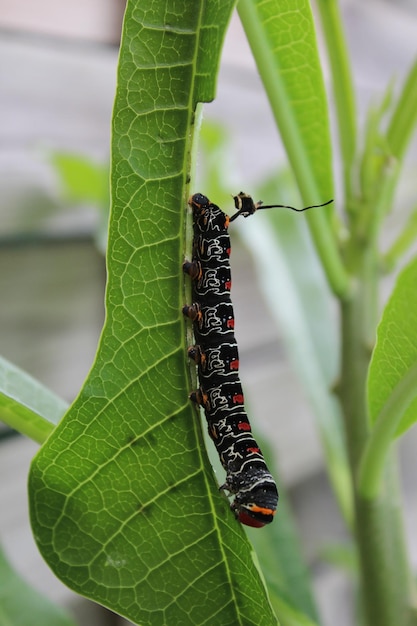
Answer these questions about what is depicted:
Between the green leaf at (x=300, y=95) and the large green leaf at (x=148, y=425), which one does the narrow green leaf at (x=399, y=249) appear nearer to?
the green leaf at (x=300, y=95)

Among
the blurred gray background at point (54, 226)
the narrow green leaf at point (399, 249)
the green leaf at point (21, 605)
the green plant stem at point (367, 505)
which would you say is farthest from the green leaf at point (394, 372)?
the blurred gray background at point (54, 226)

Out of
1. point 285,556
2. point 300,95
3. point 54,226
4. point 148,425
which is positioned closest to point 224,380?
point 148,425

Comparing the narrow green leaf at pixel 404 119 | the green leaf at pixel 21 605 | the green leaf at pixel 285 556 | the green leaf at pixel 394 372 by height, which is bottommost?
the green leaf at pixel 285 556

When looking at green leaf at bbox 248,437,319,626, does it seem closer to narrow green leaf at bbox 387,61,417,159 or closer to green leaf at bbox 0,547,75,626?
green leaf at bbox 0,547,75,626

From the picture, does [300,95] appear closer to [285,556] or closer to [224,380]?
[224,380]

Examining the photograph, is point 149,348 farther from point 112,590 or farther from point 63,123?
point 63,123
